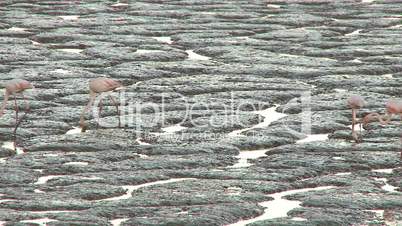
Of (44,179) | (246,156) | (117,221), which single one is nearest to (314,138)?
(246,156)

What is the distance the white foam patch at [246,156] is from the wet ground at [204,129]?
0.07ft

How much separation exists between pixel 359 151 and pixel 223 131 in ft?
3.92

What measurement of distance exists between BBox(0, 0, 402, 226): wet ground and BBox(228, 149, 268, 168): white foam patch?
0.9 inches

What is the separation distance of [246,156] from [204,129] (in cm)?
88

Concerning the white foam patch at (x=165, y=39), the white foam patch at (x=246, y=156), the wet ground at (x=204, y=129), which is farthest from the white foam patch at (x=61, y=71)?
the white foam patch at (x=246, y=156)

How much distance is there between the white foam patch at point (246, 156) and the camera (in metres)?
8.34

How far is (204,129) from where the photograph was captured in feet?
31.1

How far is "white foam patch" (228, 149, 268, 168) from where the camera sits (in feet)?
27.4

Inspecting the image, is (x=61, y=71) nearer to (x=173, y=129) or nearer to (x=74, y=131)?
(x=74, y=131)

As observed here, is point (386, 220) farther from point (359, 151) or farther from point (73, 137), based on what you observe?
point (73, 137)

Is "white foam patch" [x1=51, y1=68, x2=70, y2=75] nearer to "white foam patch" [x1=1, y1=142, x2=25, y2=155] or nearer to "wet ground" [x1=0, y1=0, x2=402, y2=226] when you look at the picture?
"wet ground" [x1=0, y1=0, x2=402, y2=226]

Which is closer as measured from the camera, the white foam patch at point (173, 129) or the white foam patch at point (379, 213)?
the white foam patch at point (379, 213)

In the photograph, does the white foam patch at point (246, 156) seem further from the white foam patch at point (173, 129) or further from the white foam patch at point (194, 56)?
the white foam patch at point (194, 56)

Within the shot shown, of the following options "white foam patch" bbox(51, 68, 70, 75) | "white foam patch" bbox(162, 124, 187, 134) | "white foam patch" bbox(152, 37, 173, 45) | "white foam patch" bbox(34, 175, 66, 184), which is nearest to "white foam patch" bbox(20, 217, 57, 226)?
"white foam patch" bbox(34, 175, 66, 184)
